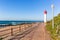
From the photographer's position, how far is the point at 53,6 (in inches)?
1235

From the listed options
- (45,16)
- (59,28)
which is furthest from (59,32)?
(45,16)

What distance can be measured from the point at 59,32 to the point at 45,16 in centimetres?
Result: 7537

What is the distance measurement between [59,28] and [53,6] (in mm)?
9923

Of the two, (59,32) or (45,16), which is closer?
(59,32)

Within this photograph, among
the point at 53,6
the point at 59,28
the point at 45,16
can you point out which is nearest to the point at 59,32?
the point at 59,28

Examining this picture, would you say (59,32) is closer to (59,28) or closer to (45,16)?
(59,28)

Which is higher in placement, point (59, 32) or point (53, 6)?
point (53, 6)

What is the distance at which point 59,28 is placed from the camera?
22172 mm

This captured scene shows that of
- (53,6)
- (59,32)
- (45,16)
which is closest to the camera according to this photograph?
(59,32)

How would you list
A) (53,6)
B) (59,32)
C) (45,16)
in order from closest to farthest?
(59,32), (53,6), (45,16)

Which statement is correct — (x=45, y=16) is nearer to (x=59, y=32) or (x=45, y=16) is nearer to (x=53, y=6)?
(x=53, y=6)

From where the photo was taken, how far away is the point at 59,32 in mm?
20969

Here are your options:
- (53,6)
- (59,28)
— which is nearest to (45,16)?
(53,6)

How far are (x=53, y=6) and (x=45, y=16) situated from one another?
64.9 m
